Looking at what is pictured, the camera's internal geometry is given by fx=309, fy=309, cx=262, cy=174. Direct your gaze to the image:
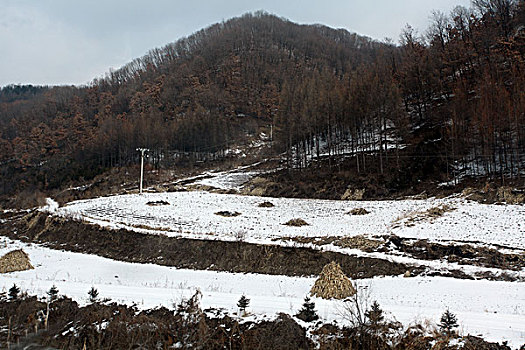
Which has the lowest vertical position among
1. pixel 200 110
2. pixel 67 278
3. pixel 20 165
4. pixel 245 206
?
pixel 67 278

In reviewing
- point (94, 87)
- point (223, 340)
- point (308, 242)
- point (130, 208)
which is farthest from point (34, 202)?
point (94, 87)

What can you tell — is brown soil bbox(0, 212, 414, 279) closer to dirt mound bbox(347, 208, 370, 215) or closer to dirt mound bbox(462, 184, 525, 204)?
dirt mound bbox(347, 208, 370, 215)

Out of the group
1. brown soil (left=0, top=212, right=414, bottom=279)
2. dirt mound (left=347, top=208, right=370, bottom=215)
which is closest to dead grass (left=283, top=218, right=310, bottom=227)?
dirt mound (left=347, top=208, right=370, bottom=215)

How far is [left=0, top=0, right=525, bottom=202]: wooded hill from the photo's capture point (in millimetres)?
31562

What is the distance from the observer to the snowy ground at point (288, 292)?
6.87 meters

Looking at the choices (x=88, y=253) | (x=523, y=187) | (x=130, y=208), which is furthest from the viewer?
(x=130, y=208)

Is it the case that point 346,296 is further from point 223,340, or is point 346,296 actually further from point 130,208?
point 130,208

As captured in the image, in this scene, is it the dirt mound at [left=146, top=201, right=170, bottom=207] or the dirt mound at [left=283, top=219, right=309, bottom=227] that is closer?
the dirt mound at [left=283, top=219, right=309, bottom=227]

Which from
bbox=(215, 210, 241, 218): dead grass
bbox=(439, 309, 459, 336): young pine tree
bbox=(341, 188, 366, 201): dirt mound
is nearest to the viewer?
bbox=(439, 309, 459, 336): young pine tree

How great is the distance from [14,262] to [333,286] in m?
14.4

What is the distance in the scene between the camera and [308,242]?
16.8m

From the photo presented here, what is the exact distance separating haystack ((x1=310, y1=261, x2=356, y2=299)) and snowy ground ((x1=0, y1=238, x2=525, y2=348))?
45 centimetres

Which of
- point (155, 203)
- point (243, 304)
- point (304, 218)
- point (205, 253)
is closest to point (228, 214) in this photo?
point (304, 218)

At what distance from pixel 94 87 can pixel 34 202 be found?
93625 millimetres
